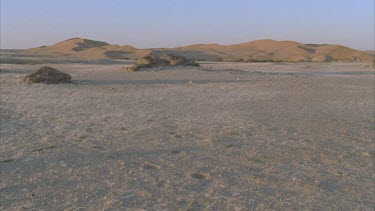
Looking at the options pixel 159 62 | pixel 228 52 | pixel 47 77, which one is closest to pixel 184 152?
pixel 47 77

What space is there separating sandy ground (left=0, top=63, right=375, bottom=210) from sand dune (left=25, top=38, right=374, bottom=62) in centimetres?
2720

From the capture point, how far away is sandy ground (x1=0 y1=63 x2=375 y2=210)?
415cm

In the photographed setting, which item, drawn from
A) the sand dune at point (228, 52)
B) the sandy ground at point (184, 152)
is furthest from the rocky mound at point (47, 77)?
the sand dune at point (228, 52)

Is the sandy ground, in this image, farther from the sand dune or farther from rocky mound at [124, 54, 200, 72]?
the sand dune

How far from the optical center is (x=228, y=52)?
46594 millimetres

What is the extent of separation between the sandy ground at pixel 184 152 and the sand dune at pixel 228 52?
27200 mm

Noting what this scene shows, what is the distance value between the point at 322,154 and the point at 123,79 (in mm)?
8476

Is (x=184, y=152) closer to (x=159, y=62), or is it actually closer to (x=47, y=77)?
(x=47, y=77)

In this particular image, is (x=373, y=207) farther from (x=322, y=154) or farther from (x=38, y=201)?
(x=38, y=201)

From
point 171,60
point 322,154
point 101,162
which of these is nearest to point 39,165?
point 101,162

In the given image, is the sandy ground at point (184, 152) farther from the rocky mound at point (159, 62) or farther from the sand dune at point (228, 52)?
the sand dune at point (228, 52)

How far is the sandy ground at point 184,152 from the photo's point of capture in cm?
415

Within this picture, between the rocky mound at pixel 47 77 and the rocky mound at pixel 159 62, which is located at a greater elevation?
the rocky mound at pixel 159 62

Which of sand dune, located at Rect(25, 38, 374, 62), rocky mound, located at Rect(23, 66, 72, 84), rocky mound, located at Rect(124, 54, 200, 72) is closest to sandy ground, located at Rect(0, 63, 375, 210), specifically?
rocky mound, located at Rect(23, 66, 72, 84)
